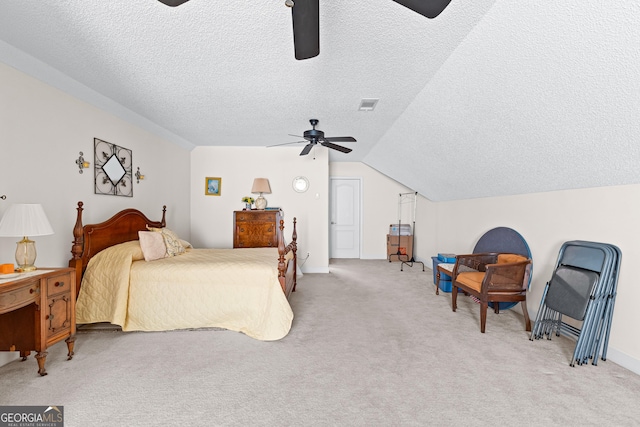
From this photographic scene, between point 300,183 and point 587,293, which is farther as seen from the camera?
point 300,183

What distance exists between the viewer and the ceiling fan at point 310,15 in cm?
137

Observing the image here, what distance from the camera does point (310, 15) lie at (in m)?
1.50

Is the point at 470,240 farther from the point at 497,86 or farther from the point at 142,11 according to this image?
the point at 142,11

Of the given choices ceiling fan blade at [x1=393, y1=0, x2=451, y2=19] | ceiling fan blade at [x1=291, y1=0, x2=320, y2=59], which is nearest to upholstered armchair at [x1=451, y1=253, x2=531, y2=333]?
ceiling fan blade at [x1=393, y1=0, x2=451, y2=19]

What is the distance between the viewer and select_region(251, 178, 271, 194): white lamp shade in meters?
5.56

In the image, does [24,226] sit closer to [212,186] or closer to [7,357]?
[7,357]

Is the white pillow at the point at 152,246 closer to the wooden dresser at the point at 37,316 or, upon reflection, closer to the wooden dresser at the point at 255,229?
the wooden dresser at the point at 37,316

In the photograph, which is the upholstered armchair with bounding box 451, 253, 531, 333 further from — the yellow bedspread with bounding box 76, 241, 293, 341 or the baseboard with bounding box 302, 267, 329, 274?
the baseboard with bounding box 302, 267, 329, 274

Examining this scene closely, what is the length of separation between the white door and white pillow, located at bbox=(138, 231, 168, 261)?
4.67 metres

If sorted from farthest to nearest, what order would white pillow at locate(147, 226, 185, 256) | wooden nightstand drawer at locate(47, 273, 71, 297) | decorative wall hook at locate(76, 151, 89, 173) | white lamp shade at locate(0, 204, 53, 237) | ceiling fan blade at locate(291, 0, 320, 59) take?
white pillow at locate(147, 226, 185, 256), decorative wall hook at locate(76, 151, 89, 173), wooden nightstand drawer at locate(47, 273, 71, 297), white lamp shade at locate(0, 204, 53, 237), ceiling fan blade at locate(291, 0, 320, 59)

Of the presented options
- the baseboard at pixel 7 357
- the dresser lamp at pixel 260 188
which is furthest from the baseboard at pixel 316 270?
the baseboard at pixel 7 357

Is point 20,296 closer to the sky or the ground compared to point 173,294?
closer to the sky

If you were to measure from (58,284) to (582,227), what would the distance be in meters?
4.59

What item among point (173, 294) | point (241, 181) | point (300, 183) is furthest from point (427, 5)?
point (241, 181)
